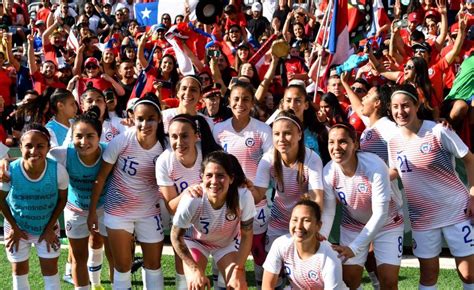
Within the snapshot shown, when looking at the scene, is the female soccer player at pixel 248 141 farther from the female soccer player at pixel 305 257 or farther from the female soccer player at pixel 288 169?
the female soccer player at pixel 305 257

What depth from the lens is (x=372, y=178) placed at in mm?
6281

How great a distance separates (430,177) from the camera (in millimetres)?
6543

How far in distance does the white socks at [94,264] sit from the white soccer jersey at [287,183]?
6.30ft

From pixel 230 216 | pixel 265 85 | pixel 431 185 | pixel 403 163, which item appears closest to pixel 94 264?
pixel 230 216

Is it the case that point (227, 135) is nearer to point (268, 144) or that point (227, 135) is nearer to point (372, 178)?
point (268, 144)

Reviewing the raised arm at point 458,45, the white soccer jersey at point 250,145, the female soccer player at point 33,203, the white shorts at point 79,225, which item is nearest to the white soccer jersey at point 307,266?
the white soccer jersey at point 250,145

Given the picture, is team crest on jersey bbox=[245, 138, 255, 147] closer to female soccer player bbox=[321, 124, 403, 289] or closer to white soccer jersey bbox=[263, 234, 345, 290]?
female soccer player bbox=[321, 124, 403, 289]

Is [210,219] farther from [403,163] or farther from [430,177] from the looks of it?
[430,177]

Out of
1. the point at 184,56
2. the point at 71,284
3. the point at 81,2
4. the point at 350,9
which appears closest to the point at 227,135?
the point at 71,284

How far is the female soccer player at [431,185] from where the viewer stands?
6445 mm

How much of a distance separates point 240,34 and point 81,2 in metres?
8.38

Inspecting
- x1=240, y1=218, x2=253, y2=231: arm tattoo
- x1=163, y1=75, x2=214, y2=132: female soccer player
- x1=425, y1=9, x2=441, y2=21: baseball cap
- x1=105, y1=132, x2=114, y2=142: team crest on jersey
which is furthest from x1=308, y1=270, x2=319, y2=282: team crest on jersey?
x1=425, y1=9, x2=441, y2=21: baseball cap

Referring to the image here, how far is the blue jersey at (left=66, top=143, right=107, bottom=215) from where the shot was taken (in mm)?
7117

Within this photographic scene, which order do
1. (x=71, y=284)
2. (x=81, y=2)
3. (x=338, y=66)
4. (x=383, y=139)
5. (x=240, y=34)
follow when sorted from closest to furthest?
(x=383, y=139), (x=71, y=284), (x=338, y=66), (x=240, y=34), (x=81, y=2)
